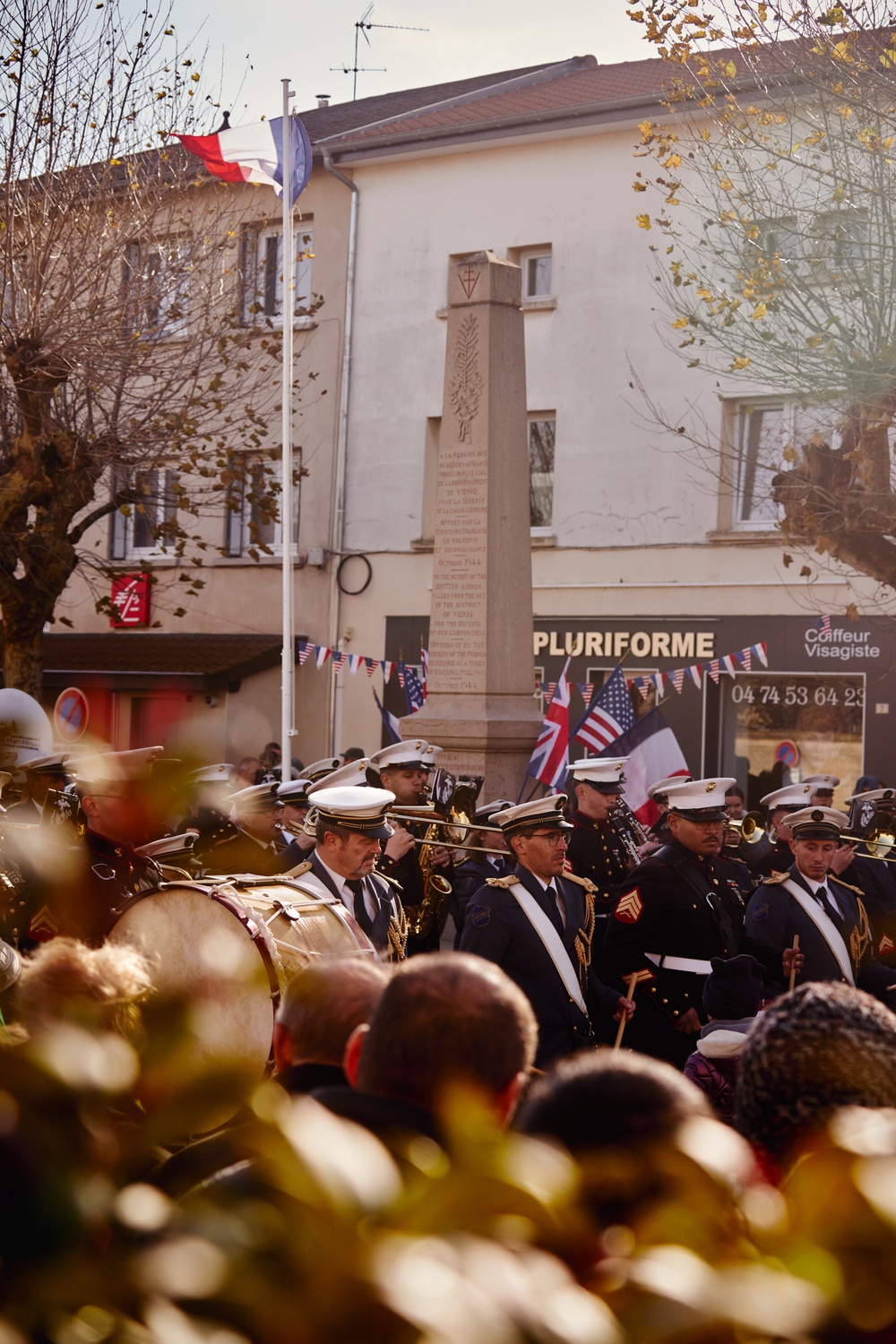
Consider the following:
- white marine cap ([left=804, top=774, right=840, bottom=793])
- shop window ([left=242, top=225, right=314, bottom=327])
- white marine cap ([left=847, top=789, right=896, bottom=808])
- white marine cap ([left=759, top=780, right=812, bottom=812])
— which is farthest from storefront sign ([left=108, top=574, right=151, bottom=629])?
white marine cap ([left=759, top=780, right=812, bottom=812])

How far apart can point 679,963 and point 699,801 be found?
0.83 meters

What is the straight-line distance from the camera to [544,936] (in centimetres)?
641

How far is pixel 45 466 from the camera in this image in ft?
52.4

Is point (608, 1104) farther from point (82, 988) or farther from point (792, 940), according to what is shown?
point (792, 940)

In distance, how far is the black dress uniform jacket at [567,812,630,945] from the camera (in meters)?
8.84

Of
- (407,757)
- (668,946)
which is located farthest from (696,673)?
(668,946)

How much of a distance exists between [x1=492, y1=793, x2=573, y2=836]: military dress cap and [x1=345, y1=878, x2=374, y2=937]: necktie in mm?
681

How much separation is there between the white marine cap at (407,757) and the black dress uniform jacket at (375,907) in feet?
8.14

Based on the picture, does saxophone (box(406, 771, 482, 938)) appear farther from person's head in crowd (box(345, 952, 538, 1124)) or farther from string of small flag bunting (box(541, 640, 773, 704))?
string of small flag bunting (box(541, 640, 773, 704))

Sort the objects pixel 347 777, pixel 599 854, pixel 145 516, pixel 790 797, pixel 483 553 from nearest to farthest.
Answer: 1. pixel 347 777
2. pixel 599 854
3. pixel 790 797
4. pixel 483 553
5. pixel 145 516

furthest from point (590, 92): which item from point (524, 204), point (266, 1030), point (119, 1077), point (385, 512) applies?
point (119, 1077)

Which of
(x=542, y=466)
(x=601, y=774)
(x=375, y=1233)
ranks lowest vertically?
(x=601, y=774)

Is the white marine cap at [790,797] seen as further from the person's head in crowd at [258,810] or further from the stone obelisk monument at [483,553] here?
the person's head in crowd at [258,810]

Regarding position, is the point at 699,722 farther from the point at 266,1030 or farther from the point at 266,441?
the point at 266,1030
